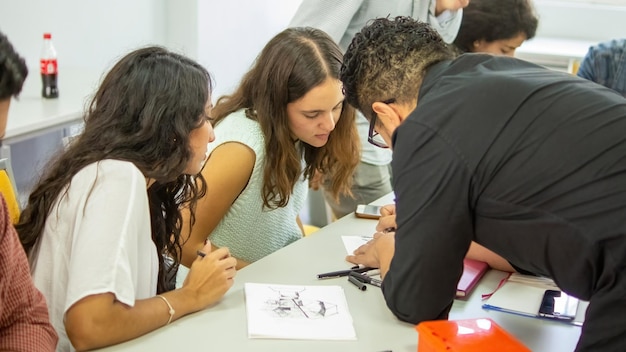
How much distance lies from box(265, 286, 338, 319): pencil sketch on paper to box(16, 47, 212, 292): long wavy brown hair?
1.13 feet

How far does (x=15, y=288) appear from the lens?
4.03 feet

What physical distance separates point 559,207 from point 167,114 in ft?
2.57

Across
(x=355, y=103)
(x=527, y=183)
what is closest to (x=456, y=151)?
(x=527, y=183)

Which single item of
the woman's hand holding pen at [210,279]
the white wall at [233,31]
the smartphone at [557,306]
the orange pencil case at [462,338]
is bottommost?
the white wall at [233,31]

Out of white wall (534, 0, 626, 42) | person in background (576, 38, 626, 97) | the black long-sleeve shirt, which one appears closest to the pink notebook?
the black long-sleeve shirt

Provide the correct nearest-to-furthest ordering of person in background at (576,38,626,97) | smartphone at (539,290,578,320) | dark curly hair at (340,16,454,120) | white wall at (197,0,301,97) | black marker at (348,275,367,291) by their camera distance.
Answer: dark curly hair at (340,16,454,120) < smartphone at (539,290,578,320) < black marker at (348,275,367,291) < person in background at (576,38,626,97) < white wall at (197,0,301,97)

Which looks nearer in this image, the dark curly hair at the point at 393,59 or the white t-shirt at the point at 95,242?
the white t-shirt at the point at 95,242

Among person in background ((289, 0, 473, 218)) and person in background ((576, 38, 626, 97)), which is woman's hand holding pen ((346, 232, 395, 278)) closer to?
person in background ((289, 0, 473, 218))

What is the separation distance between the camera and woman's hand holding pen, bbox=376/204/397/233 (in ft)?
6.56

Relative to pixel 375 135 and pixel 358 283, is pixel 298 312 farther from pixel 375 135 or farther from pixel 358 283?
pixel 375 135

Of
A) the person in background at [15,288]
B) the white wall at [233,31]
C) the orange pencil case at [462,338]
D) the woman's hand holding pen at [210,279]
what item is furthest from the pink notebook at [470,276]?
the white wall at [233,31]

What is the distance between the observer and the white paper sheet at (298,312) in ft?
4.83

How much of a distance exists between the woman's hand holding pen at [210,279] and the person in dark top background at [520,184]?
40cm

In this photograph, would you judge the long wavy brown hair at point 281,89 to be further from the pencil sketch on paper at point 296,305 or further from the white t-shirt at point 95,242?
the white t-shirt at point 95,242
